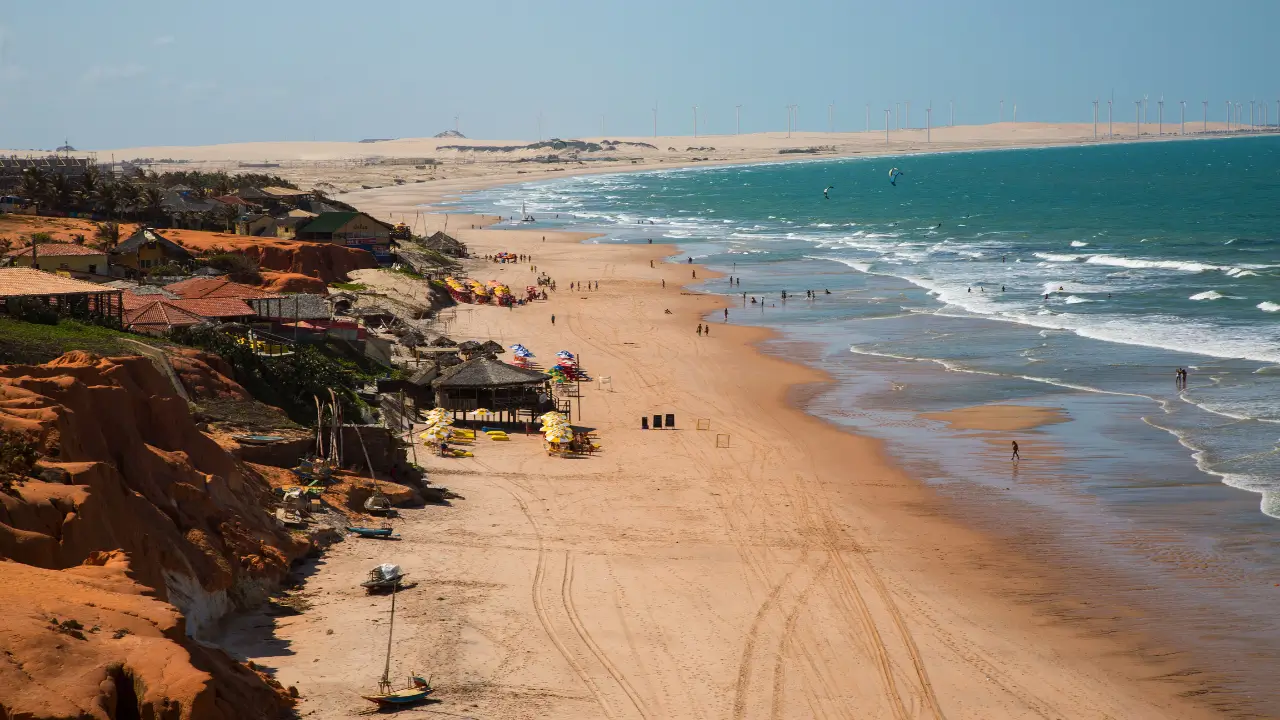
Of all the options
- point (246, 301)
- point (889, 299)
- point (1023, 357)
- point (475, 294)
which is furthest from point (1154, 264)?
point (246, 301)

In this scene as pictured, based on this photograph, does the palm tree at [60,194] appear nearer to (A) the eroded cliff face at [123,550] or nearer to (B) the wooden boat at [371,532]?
(A) the eroded cliff face at [123,550]

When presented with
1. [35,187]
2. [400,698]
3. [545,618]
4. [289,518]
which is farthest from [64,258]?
[400,698]

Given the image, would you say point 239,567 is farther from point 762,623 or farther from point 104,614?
point 762,623

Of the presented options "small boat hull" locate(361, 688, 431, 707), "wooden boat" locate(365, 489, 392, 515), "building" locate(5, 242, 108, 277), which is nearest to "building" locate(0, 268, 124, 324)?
"building" locate(5, 242, 108, 277)

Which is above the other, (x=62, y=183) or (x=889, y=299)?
(x=62, y=183)

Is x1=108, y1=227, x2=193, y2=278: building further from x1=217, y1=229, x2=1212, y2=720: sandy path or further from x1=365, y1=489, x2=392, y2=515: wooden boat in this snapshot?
x1=365, y1=489, x2=392, y2=515: wooden boat

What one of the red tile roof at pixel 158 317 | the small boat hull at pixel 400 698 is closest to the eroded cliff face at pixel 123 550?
the small boat hull at pixel 400 698

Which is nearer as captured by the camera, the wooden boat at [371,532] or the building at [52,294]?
the wooden boat at [371,532]
